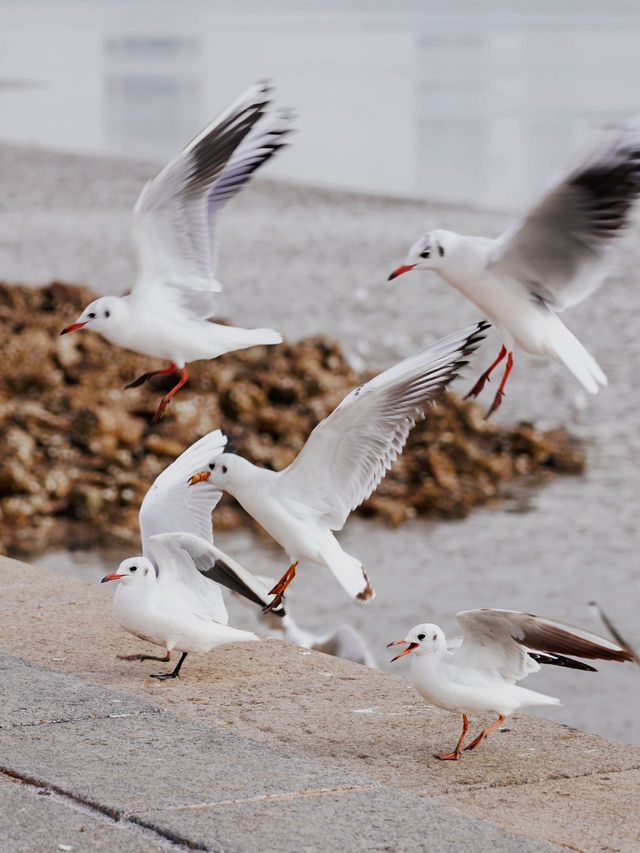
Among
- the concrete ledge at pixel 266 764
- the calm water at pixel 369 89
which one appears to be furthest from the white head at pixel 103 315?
the calm water at pixel 369 89

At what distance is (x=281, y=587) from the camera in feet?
15.7

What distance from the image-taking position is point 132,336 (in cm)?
478

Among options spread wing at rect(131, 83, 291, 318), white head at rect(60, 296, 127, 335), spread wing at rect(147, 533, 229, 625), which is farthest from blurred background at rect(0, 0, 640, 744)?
spread wing at rect(147, 533, 229, 625)

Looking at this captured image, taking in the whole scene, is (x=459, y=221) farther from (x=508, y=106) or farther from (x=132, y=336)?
(x=132, y=336)

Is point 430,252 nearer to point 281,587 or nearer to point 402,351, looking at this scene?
point 281,587

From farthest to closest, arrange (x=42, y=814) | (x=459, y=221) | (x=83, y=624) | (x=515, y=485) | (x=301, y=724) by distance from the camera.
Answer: (x=459, y=221) < (x=515, y=485) < (x=83, y=624) < (x=301, y=724) < (x=42, y=814)

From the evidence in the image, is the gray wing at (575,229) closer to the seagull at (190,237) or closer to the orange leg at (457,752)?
the seagull at (190,237)

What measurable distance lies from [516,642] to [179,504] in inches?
51.6

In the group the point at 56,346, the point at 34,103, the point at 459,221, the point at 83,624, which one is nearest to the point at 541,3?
the point at 34,103

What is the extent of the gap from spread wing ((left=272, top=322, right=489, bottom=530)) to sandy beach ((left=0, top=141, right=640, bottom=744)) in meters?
3.10

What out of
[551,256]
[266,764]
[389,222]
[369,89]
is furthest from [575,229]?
[369,89]

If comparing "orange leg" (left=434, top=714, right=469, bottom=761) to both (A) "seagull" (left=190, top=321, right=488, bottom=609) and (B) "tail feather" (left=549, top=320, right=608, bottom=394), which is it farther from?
(B) "tail feather" (left=549, top=320, right=608, bottom=394)

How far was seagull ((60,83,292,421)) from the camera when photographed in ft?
15.8

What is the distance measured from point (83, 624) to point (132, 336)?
130 cm
